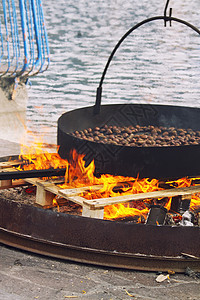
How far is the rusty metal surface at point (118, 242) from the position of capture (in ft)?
7.89

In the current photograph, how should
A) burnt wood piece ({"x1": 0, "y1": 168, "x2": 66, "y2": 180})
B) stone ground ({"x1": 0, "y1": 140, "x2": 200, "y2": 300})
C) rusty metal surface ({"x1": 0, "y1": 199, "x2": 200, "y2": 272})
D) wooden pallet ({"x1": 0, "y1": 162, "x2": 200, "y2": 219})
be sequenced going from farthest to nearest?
burnt wood piece ({"x1": 0, "y1": 168, "x2": 66, "y2": 180}) → wooden pallet ({"x1": 0, "y1": 162, "x2": 200, "y2": 219}) → rusty metal surface ({"x1": 0, "y1": 199, "x2": 200, "y2": 272}) → stone ground ({"x1": 0, "y1": 140, "x2": 200, "y2": 300})

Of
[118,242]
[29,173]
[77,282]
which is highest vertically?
[29,173]

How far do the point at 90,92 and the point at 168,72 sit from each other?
11.1 feet

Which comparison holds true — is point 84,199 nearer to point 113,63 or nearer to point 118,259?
point 118,259

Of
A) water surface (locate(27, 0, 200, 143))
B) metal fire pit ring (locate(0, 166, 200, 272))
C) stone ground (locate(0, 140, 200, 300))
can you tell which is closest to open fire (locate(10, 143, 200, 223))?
metal fire pit ring (locate(0, 166, 200, 272))

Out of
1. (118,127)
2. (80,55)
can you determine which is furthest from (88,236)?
(80,55)

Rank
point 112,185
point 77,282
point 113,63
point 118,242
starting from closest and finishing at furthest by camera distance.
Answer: point 77,282 < point 118,242 < point 112,185 < point 113,63

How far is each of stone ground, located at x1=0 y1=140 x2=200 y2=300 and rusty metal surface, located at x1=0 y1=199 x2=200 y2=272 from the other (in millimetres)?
51

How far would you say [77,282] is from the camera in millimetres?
2293

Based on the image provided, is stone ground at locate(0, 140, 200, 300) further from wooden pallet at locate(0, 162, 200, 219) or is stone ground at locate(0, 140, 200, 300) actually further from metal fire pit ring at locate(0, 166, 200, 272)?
wooden pallet at locate(0, 162, 200, 219)

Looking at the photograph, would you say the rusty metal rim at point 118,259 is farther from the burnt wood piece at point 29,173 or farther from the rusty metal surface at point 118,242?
the burnt wood piece at point 29,173

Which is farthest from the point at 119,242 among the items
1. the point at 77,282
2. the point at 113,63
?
the point at 113,63

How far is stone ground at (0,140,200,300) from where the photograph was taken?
2.19 metres

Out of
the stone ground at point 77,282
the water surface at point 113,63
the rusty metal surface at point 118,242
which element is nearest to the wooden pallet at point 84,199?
the rusty metal surface at point 118,242
